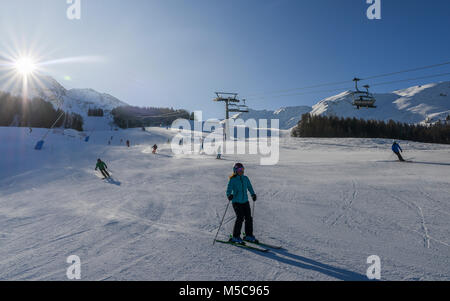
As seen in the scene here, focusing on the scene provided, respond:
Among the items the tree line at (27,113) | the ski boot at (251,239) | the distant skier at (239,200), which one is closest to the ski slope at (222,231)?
the ski boot at (251,239)

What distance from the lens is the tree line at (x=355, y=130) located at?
57.7 metres

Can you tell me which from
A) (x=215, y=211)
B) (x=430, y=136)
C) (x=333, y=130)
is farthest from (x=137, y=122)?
(x=215, y=211)

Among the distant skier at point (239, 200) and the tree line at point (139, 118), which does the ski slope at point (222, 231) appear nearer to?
the distant skier at point (239, 200)

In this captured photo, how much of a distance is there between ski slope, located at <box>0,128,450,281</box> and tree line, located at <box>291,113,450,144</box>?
154 ft

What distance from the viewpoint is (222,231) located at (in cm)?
580

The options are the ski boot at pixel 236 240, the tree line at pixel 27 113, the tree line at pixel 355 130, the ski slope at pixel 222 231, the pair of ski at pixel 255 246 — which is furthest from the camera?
the tree line at pixel 27 113

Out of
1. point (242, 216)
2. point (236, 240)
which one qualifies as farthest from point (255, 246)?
point (242, 216)

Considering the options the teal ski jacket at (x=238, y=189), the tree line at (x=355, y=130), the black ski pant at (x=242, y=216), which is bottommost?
the black ski pant at (x=242, y=216)

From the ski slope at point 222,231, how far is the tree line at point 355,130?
46791 millimetres

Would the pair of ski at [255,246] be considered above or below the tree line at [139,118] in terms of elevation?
below

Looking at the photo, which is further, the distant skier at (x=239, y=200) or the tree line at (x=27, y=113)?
the tree line at (x=27, y=113)

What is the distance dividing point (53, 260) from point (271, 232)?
441cm
